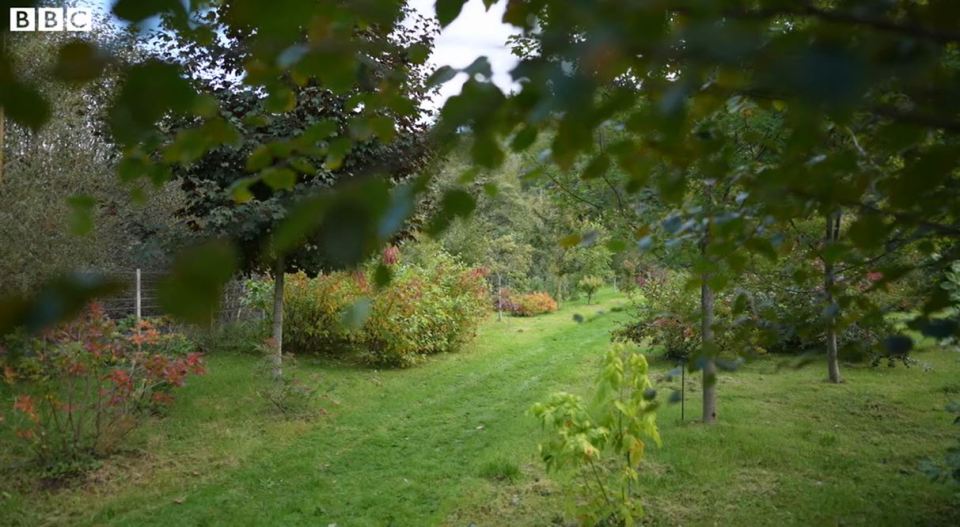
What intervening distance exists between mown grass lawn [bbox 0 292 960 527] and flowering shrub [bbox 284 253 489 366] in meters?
1.52

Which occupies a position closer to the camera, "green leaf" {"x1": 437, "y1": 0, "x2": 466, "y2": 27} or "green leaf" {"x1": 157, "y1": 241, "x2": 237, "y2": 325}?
"green leaf" {"x1": 157, "y1": 241, "x2": 237, "y2": 325}

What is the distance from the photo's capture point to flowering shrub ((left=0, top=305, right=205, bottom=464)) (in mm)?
4531

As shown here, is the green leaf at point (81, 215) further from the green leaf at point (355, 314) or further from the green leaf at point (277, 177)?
the green leaf at point (355, 314)

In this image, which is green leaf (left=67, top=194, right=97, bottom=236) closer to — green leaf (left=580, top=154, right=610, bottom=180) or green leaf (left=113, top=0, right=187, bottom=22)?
green leaf (left=113, top=0, right=187, bottom=22)

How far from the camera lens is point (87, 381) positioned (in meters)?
4.74

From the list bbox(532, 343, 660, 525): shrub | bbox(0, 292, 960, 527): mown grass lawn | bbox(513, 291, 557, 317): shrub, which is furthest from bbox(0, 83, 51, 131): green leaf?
bbox(513, 291, 557, 317): shrub

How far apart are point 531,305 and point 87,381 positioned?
1268cm

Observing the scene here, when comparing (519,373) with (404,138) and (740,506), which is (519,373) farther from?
(740,506)

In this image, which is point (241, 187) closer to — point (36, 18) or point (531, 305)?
point (36, 18)

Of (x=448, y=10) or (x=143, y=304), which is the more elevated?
(x=448, y=10)

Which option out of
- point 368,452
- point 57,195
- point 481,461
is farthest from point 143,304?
point 481,461

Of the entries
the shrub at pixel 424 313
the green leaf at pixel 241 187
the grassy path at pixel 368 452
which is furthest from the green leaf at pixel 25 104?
the shrub at pixel 424 313

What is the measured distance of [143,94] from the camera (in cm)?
59

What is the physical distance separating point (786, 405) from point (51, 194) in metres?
8.51
